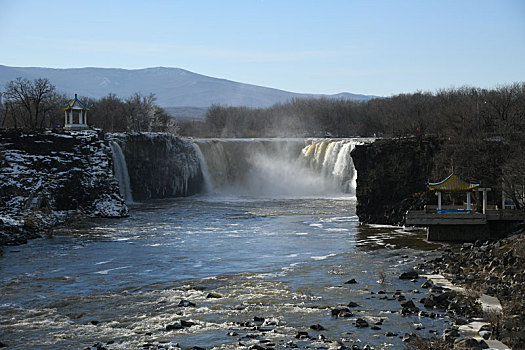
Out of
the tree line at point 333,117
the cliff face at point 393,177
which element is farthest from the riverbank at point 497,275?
the tree line at point 333,117

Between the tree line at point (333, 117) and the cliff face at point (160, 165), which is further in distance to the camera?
the tree line at point (333, 117)

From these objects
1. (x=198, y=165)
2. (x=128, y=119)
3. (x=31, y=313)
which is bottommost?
(x=31, y=313)

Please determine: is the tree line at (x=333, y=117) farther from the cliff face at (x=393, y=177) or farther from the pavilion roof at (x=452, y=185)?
the pavilion roof at (x=452, y=185)

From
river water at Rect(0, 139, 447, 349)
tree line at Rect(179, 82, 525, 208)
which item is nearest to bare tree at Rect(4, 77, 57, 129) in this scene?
river water at Rect(0, 139, 447, 349)

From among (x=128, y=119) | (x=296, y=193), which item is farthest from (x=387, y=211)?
(x=128, y=119)

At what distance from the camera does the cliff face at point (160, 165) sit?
229 feet

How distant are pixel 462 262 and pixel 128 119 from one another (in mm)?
82736

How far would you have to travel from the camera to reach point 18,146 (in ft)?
196

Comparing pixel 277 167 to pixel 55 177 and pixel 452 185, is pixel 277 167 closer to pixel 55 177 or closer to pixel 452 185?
pixel 55 177

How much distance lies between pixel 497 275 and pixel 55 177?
4098cm

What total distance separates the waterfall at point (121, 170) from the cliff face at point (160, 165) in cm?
169

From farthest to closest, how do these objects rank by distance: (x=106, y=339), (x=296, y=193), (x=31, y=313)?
1. (x=296, y=193)
2. (x=31, y=313)
3. (x=106, y=339)

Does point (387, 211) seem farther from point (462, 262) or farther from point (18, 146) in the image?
point (18, 146)

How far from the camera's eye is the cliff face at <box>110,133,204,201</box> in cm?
6994
